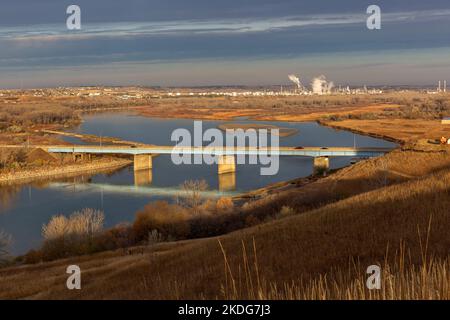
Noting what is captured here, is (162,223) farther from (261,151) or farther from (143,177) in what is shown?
(261,151)

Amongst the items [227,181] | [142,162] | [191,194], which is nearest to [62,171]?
[142,162]

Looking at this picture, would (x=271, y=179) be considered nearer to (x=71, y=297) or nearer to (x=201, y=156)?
(x=201, y=156)

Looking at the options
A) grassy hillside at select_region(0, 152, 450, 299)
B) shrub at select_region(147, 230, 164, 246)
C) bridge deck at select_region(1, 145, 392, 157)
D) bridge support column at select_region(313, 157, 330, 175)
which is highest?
grassy hillside at select_region(0, 152, 450, 299)

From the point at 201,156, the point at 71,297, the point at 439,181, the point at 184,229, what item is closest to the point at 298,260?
the point at 71,297

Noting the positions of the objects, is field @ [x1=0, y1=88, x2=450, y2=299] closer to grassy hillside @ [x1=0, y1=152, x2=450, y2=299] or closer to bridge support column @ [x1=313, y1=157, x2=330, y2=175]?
grassy hillside @ [x1=0, y1=152, x2=450, y2=299]

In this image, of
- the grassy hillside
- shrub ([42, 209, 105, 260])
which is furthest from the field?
shrub ([42, 209, 105, 260])
